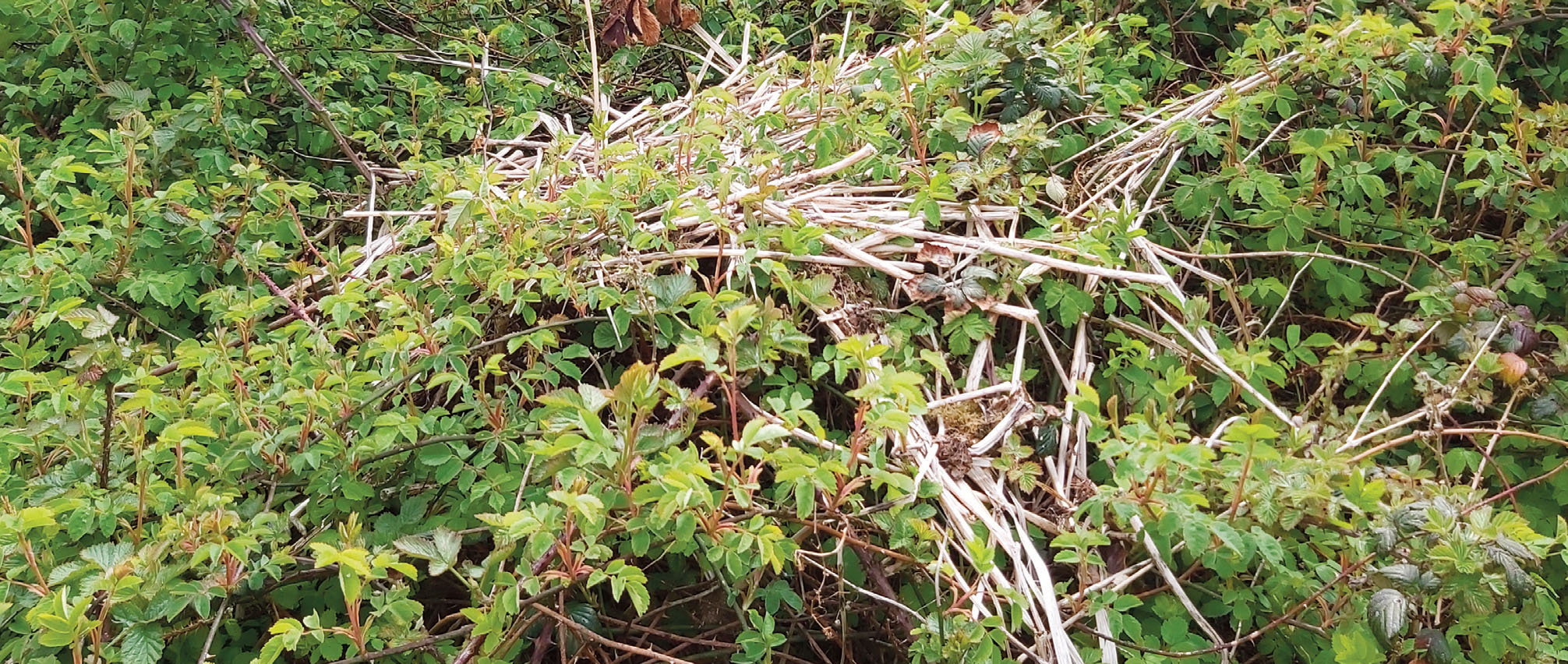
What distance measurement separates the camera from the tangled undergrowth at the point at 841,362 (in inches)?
68.9

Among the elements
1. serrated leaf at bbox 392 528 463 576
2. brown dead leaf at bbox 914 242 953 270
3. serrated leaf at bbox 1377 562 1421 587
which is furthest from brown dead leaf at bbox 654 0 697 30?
serrated leaf at bbox 1377 562 1421 587

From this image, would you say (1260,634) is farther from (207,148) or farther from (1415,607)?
(207,148)

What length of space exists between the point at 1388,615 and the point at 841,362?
1.08 metres

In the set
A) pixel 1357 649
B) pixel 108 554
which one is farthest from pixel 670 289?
pixel 1357 649

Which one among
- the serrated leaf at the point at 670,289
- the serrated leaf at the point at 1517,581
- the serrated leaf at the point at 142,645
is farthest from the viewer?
the serrated leaf at the point at 670,289

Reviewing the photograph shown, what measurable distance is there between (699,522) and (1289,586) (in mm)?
1150

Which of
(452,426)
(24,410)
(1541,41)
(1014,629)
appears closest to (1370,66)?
(1541,41)

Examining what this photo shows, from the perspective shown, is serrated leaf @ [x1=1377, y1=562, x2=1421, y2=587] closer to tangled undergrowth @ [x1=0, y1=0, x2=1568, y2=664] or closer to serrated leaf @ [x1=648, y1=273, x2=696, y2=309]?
tangled undergrowth @ [x1=0, y1=0, x2=1568, y2=664]

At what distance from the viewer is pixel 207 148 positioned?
317 cm

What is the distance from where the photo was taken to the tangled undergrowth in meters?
1.75

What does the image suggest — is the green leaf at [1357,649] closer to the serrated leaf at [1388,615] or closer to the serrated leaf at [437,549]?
the serrated leaf at [1388,615]

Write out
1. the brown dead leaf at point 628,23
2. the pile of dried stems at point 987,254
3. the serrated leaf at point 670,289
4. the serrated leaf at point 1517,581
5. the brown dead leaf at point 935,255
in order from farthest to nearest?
the brown dead leaf at point 628,23
the brown dead leaf at point 935,255
the serrated leaf at point 670,289
the pile of dried stems at point 987,254
the serrated leaf at point 1517,581

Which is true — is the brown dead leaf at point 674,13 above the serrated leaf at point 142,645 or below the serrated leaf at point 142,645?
above

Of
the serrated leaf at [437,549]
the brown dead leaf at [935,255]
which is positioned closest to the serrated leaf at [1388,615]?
the brown dead leaf at [935,255]
